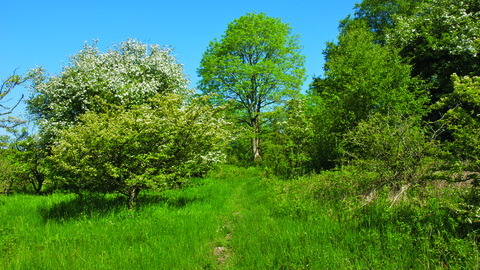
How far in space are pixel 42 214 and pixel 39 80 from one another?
42.5ft

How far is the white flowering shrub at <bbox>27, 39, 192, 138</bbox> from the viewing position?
616 inches

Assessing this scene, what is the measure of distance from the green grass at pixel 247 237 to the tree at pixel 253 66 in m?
17.7

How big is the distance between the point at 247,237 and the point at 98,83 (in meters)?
14.2

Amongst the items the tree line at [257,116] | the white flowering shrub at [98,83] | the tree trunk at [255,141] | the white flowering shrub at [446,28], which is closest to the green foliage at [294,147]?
the tree line at [257,116]

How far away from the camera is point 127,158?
7719 mm

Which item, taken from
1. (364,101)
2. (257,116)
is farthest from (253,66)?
(364,101)

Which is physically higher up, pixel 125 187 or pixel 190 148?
pixel 190 148

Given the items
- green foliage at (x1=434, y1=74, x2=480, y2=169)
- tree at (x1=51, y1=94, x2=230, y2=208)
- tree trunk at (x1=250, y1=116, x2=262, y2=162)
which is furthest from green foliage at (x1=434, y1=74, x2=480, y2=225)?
tree trunk at (x1=250, y1=116, x2=262, y2=162)

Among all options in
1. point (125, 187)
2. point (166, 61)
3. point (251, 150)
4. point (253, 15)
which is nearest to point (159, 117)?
point (125, 187)

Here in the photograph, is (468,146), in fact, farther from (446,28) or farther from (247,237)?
(446,28)

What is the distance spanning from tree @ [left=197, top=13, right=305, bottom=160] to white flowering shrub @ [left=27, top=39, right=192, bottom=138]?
7027 millimetres

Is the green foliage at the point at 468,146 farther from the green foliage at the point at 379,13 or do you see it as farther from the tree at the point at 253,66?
the green foliage at the point at 379,13

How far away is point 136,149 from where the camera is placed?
25.7 ft

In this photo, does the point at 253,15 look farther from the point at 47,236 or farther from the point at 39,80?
the point at 47,236
